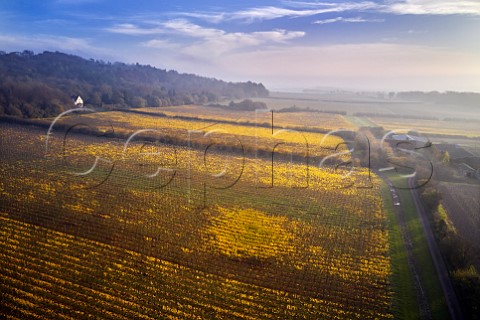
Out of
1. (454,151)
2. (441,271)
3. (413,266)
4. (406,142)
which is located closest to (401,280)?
(413,266)

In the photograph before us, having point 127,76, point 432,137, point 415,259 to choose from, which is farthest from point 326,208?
point 127,76

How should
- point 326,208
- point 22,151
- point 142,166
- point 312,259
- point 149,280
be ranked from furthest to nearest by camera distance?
point 22,151 → point 142,166 → point 326,208 → point 312,259 → point 149,280

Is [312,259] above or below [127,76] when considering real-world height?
below

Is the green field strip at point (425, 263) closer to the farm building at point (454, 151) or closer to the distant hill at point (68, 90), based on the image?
the farm building at point (454, 151)

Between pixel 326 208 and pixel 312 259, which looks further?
pixel 326 208

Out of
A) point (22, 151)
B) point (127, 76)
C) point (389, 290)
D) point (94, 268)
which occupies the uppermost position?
point (127, 76)

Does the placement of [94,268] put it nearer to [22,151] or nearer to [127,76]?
[22,151]

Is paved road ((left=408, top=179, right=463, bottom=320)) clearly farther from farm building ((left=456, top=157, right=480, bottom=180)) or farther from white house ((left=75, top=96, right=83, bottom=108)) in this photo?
white house ((left=75, top=96, right=83, bottom=108))

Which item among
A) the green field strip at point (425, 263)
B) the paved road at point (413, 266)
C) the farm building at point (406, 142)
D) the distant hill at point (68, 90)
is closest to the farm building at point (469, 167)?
the farm building at point (406, 142)
